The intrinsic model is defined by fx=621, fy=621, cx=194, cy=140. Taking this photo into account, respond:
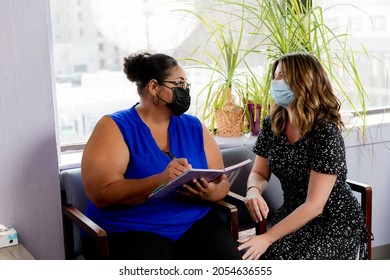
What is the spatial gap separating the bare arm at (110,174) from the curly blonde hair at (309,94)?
61 centimetres

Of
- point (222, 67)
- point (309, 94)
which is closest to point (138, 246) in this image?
point (309, 94)

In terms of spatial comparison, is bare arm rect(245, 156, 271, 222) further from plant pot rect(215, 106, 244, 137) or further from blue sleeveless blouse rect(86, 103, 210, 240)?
plant pot rect(215, 106, 244, 137)

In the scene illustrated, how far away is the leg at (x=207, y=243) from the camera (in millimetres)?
2422

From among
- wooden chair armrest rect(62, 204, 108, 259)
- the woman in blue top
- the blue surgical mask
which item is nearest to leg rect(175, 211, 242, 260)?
the woman in blue top

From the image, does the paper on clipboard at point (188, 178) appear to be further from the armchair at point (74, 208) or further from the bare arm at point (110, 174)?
the armchair at point (74, 208)

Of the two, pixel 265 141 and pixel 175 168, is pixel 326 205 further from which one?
pixel 175 168

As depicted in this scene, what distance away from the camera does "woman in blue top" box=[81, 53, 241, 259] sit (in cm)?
241

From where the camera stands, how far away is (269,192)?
3025 millimetres

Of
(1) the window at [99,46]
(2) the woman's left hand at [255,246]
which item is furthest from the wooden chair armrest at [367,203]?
(1) the window at [99,46]

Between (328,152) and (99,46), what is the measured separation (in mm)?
1309

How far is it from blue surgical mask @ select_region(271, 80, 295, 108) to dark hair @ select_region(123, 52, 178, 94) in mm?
419

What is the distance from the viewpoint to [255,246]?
2.41m
